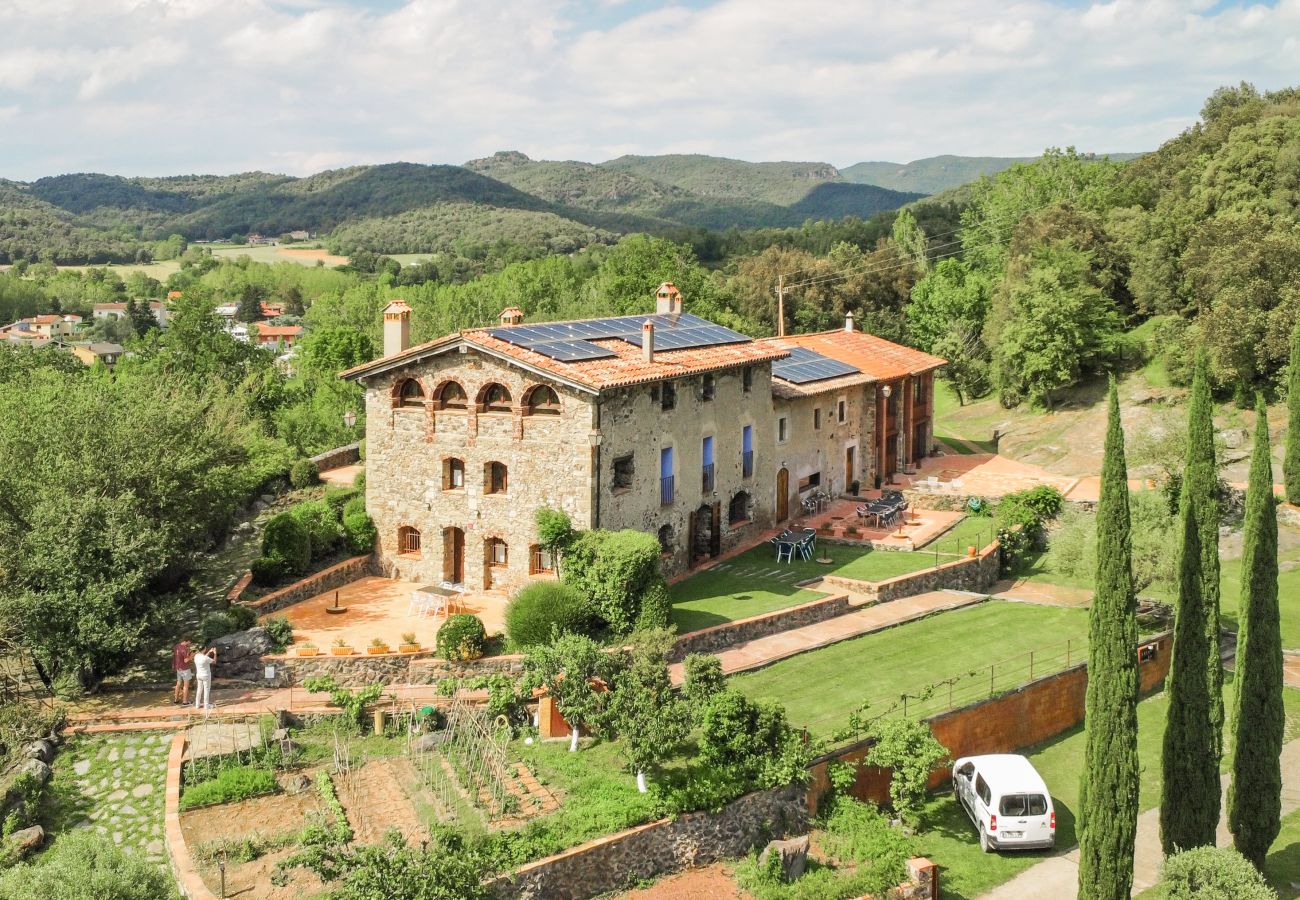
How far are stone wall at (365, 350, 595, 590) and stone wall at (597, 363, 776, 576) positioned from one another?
1.01 metres

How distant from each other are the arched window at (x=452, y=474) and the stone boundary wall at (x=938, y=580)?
40.0 ft

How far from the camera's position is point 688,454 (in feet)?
120

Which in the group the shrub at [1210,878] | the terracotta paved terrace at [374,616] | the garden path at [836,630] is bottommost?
the shrub at [1210,878]

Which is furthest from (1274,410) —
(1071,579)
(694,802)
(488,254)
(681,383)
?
(488,254)

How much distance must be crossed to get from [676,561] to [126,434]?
54.5 ft

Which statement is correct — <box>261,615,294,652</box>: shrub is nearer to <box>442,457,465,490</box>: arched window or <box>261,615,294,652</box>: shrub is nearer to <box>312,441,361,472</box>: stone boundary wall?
<box>442,457,465,490</box>: arched window

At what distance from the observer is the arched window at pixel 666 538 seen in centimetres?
3566

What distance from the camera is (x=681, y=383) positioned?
3581 cm

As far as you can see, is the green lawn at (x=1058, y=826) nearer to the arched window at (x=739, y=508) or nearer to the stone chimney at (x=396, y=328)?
the arched window at (x=739, y=508)

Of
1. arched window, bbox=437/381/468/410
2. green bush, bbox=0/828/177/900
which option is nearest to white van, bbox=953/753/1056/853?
green bush, bbox=0/828/177/900

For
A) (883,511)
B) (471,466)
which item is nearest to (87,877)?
(471,466)

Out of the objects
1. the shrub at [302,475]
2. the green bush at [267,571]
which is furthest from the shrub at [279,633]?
the shrub at [302,475]

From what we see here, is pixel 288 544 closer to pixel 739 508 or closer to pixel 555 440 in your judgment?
pixel 555 440

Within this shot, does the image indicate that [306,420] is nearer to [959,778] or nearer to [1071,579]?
[1071,579]
